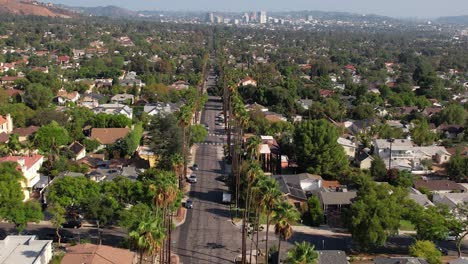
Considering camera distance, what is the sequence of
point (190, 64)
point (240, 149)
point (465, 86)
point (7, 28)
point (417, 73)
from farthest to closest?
point (7, 28) < point (190, 64) < point (417, 73) < point (465, 86) < point (240, 149)

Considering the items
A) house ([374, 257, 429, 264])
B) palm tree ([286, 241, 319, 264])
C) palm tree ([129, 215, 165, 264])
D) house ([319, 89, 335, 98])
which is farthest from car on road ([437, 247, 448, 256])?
house ([319, 89, 335, 98])

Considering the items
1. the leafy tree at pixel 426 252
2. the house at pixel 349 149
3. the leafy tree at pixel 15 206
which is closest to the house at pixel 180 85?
the house at pixel 349 149

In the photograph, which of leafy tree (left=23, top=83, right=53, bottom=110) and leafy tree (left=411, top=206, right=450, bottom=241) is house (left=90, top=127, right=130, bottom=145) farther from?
leafy tree (left=411, top=206, right=450, bottom=241)

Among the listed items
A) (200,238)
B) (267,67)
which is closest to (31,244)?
(200,238)

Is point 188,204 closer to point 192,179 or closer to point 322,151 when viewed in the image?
point 192,179

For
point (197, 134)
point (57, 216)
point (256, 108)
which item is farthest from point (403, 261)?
point (256, 108)

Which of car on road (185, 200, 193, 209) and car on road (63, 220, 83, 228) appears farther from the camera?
car on road (185, 200, 193, 209)

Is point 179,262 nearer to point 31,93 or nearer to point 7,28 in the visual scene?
point 31,93
